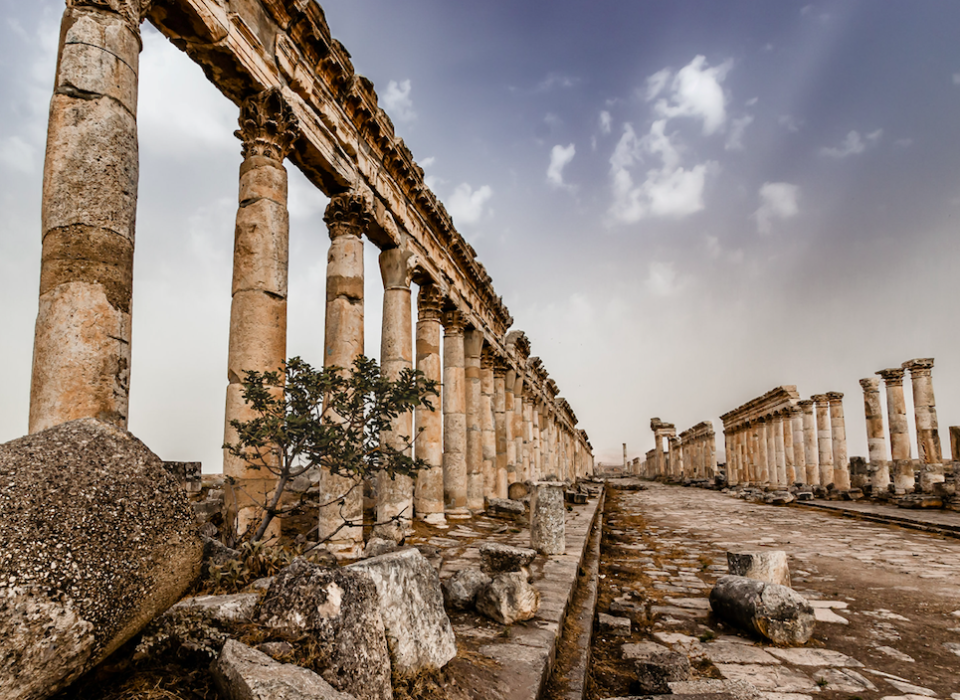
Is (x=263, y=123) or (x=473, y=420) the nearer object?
(x=263, y=123)

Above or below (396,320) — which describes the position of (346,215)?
above

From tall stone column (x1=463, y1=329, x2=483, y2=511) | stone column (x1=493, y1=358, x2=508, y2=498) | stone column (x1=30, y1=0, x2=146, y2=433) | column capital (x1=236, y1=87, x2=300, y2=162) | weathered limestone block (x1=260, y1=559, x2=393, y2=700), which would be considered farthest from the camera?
stone column (x1=493, y1=358, x2=508, y2=498)

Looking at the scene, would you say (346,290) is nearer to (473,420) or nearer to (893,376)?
(473,420)

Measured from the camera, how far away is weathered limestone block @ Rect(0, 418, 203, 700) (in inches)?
75.2

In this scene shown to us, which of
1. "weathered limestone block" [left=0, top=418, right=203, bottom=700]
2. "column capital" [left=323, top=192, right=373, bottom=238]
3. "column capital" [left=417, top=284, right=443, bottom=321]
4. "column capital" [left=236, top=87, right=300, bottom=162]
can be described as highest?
"column capital" [left=236, top=87, right=300, bottom=162]

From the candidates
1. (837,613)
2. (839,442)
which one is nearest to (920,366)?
(839,442)

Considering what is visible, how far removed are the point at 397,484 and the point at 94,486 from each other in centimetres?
822

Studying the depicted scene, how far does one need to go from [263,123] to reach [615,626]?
7.16 meters

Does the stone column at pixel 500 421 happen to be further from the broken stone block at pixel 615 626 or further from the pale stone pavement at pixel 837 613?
the broken stone block at pixel 615 626

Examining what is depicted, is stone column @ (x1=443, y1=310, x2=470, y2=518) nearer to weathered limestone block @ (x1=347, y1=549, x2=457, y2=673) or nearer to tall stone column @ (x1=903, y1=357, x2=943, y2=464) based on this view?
weathered limestone block @ (x1=347, y1=549, x2=457, y2=673)

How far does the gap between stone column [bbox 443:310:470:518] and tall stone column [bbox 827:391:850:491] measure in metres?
23.4

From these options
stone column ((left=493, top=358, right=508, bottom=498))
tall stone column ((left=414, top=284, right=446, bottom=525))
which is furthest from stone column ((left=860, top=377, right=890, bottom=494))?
tall stone column ((left=414, top=284, right=446, bottom=525))

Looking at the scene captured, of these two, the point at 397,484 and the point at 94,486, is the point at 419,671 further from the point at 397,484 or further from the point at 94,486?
the point at 397,484

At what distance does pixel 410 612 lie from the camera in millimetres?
3357
